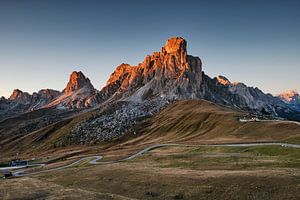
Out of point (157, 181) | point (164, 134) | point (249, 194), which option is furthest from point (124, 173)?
point (164, 134)

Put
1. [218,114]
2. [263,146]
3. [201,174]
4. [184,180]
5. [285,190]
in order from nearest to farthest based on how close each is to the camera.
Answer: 1. [285,190]
2. [184,180]
3. [201,174]
4. [263,146]
5. [218,114]

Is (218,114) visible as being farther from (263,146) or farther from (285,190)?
(285,190)

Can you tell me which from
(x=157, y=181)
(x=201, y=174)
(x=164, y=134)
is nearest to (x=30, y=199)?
(x=157, y=181)

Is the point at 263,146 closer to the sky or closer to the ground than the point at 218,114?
closer to the ground

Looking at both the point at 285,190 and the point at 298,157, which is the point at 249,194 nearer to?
the point at 285,190

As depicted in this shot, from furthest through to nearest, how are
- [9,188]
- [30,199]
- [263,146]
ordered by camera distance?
1. [263,146]
2. [9,188]
3. [30,199]

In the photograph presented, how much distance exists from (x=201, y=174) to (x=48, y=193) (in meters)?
27.0

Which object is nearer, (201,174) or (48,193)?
(48,193)

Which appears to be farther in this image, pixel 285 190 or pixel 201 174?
pixel 201 174

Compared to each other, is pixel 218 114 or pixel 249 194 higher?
pixel 218 114

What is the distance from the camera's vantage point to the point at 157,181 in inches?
2087

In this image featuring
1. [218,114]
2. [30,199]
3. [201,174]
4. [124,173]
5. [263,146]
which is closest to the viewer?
[30,199]

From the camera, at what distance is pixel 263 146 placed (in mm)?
85438

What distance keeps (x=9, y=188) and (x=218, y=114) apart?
138m
